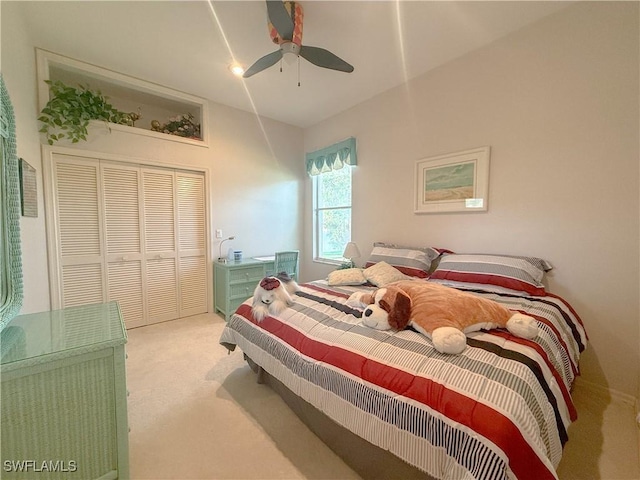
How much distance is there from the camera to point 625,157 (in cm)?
173

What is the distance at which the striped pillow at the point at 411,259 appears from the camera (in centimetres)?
254

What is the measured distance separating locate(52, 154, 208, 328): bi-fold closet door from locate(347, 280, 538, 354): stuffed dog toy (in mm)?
2687

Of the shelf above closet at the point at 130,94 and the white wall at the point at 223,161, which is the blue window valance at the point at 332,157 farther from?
the shelf above closet at the point at 130,94

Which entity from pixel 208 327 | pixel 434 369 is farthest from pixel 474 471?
pixel 208 327

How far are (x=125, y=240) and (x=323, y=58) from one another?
273 centimetres

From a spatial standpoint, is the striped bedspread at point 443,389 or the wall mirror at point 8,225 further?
the wall mirror at point 8,225

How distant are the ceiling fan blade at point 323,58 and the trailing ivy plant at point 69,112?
2.12 metres

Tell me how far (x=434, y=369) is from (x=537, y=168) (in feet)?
6.49

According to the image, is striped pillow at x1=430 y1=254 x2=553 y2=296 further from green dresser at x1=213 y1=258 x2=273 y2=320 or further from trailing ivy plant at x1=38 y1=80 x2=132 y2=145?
trailing ivy plant at x1=38 y1=80 x2=132 y2=145

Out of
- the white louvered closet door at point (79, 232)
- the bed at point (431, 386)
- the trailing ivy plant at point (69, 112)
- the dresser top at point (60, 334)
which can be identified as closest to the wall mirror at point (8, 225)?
the dresser top at point (60, 334)

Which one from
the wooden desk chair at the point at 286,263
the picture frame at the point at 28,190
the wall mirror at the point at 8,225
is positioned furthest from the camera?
the wooden desk chair at the point at 286,263

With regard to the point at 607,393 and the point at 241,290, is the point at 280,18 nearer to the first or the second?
the point at 241,290

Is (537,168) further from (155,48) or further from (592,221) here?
(155,48)

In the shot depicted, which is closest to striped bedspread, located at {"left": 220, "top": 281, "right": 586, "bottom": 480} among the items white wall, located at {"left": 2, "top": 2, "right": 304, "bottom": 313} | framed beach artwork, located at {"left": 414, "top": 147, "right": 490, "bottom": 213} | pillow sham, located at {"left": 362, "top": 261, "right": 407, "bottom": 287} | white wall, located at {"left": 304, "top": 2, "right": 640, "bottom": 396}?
white wall, located at {"left": 304, "top": 2, "right": 640, "bottom": 396}
